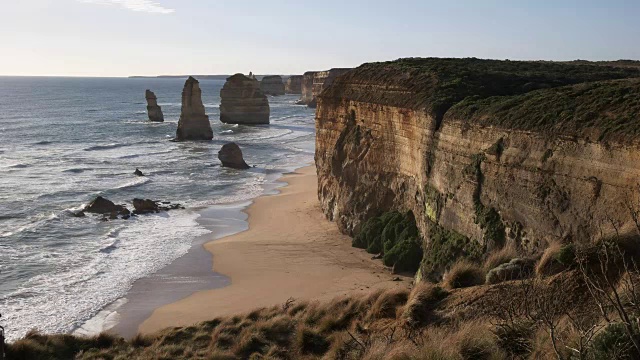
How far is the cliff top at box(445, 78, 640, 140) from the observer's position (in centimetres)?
1512

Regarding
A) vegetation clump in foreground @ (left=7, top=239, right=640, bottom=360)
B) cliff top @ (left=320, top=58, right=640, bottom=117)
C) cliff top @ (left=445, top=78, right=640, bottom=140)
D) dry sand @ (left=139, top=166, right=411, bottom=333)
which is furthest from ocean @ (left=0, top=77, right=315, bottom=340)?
cliff top @ (left=445, top=78, right=640, bottom=140)

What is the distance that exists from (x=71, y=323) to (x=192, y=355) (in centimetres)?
747

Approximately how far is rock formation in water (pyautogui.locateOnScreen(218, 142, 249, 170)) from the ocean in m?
1.00

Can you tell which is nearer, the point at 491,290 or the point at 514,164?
the point at 491,290

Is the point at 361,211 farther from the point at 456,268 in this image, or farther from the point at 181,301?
the point at 456,268

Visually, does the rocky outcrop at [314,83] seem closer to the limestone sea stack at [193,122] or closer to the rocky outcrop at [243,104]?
the rocky outcrop at [243,104]

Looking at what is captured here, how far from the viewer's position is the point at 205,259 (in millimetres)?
26281

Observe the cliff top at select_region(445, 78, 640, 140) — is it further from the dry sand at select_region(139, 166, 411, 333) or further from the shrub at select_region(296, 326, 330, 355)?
the shrub at select_region(296, 326, 330, 355)

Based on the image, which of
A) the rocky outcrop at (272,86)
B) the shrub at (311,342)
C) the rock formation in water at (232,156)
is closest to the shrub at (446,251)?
the shrub at (311,342)

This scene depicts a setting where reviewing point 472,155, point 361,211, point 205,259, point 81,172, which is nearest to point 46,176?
point 81,172

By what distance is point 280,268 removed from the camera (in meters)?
24.3

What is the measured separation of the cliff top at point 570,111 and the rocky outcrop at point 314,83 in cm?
11157

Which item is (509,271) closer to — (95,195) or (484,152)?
(484,152)

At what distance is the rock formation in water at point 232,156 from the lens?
5134cm
